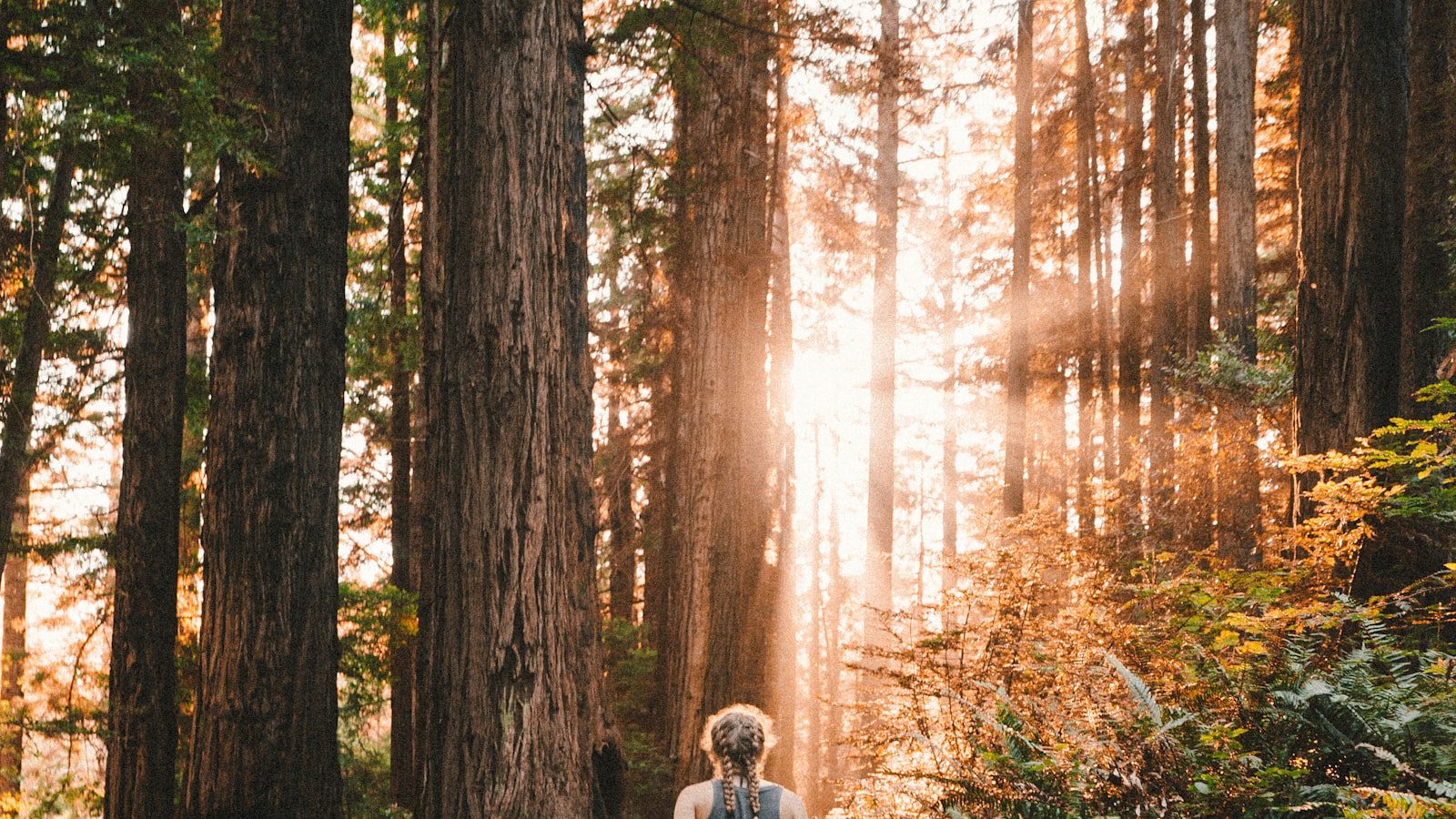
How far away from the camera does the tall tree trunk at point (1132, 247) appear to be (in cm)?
1814

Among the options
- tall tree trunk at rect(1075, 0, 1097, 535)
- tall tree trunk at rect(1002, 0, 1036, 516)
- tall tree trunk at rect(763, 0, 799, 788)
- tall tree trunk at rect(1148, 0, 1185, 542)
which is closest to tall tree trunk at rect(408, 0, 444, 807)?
tall tree trunk at rect(763, 0, 799, 788)

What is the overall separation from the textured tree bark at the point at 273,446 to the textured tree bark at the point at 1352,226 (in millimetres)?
7540

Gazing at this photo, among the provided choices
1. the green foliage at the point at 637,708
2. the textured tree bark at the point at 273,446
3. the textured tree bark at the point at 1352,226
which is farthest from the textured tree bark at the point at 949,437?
the textured tree bark at the point at 273,446

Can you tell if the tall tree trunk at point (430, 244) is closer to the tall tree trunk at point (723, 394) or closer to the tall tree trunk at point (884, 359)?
the tall tree trunk at point (723, 394)

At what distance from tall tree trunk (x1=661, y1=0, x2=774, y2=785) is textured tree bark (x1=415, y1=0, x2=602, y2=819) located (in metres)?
4.28

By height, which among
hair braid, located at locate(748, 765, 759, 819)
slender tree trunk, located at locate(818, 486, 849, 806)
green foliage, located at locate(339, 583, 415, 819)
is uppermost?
→ hair braid, located at locate(748, 765, 759, 819)

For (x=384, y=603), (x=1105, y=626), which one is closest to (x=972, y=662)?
(x=1105, y=626)

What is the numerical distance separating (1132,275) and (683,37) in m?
13.5

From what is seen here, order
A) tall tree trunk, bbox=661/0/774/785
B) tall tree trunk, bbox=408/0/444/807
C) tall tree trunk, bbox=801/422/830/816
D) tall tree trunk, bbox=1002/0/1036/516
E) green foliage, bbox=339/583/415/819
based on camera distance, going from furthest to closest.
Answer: tall tree trunk, bbox=801/422/830/816 → tall tree trunk, bbox=1002/0/1036/516 → green foliage, bbox=339/583/415/819 → tall tree trunk, bbox=661/0/774/785 → tall tree trunk, bbox=408/0/444/807

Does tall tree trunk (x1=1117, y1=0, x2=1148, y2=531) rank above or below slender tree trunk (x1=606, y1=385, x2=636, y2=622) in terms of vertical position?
above

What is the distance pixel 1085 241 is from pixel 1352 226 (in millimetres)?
14351

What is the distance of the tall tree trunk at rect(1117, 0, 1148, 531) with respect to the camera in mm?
18141

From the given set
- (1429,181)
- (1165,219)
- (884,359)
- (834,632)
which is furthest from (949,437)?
(1429,181)

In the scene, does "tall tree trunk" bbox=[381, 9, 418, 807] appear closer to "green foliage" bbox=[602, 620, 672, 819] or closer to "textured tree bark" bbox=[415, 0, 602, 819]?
"green foliage" bbox=[602, 620, 672, 819]
